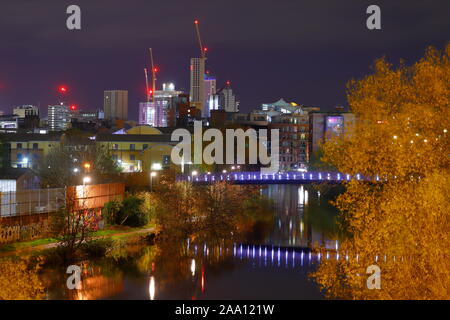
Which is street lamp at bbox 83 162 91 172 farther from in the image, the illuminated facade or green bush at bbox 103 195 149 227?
the illuminated facade

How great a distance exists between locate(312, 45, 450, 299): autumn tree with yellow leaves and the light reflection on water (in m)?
3.72

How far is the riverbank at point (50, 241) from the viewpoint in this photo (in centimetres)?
2053

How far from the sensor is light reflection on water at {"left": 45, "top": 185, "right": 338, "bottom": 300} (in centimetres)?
1923

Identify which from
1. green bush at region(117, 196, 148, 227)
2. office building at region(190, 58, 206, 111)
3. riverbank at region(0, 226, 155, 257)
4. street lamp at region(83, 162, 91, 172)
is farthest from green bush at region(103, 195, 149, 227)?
office building at region(190, 58, 206, 111)

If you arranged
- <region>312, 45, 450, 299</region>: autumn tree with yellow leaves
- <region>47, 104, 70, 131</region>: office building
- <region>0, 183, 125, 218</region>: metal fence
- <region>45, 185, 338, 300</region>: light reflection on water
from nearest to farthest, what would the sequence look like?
1. <region>312, 45, 450, 299</region>: autumn tree with yellow leaves
2. <region>45, 185, 338, 300</region>: light reflection on water
3. <region>0, 183, 125, 218</region>: metal fence
4. <region>47, 104, 70, 131</region>: office building

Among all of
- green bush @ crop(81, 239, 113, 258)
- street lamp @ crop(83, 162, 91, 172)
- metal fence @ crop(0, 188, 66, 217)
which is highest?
street lamp @ crop(83, 162, 91, 172)

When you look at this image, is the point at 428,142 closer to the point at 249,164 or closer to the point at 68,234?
the point at 68,234

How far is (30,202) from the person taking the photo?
2345 cm

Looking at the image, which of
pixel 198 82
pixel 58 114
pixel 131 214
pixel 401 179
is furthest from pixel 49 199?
pixel 198 82

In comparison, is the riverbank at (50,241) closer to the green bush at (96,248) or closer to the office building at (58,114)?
the green bush at (96,248)

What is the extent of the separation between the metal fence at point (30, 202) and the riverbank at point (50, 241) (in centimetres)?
123

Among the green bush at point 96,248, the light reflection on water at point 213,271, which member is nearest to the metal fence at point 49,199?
the green bush at point 96,248

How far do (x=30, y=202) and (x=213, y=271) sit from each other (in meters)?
7.04
